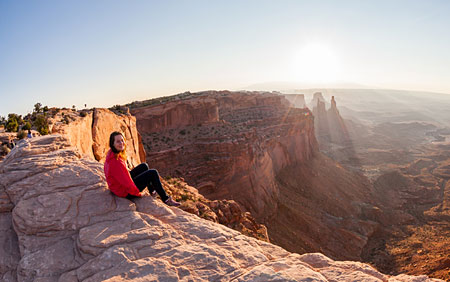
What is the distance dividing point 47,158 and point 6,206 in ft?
4.15

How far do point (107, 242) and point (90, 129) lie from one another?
7.81 meters

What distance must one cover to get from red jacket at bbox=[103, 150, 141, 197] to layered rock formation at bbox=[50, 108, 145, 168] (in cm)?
297

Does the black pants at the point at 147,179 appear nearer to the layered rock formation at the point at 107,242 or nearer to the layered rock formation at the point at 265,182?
the layered rock formation at the point at 107,242

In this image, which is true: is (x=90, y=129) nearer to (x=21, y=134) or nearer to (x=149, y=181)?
(x=21, y=134)

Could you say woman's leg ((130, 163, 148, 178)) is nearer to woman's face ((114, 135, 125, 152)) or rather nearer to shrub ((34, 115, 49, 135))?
woman's face ((114, 135, 125, 152))

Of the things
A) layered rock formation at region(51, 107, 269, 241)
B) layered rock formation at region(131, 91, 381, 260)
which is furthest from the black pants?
layered rock formation at region(131, 91, 381, 260)

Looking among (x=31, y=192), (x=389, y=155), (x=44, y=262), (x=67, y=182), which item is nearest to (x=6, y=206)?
(x=31, y=192)

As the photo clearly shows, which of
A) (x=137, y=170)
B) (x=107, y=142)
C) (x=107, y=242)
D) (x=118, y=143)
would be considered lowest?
(x=107, y=242)

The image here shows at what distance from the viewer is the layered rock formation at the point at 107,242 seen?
352 cm

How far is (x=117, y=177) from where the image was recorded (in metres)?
4.88

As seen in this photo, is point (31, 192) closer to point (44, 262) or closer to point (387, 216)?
point (44, 262)

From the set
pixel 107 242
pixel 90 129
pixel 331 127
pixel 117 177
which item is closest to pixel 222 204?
pixel 90 129

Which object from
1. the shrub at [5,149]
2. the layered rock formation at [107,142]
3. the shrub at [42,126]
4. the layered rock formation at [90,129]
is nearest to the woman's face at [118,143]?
the layered rock formation at [107,142]

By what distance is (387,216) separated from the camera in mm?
30969
